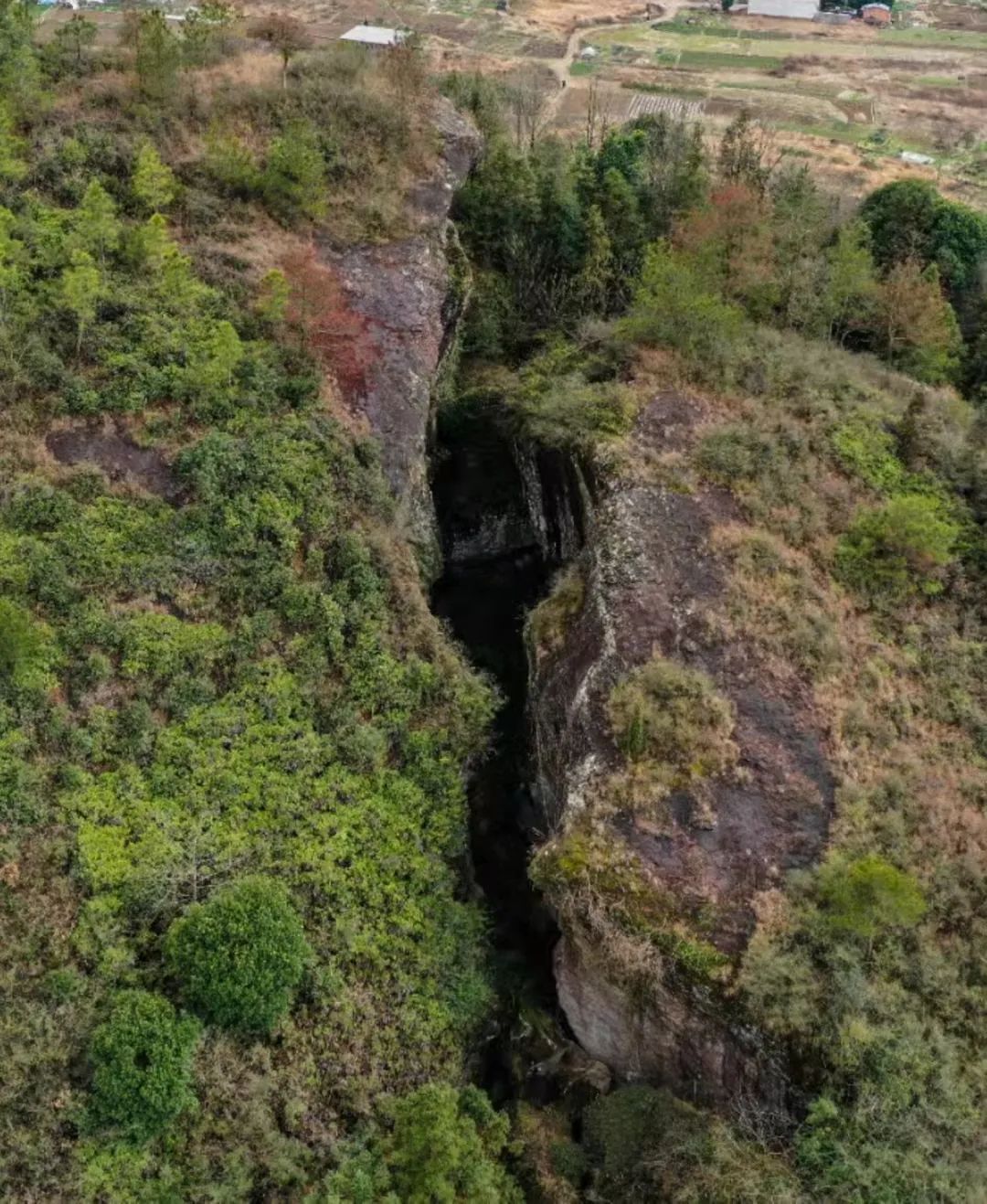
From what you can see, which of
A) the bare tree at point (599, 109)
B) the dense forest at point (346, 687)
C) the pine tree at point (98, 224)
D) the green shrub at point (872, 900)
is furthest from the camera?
the bare tree at point (599, 109)

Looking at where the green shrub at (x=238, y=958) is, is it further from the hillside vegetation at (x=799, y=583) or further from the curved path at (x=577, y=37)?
the curved path at (x=577, y=37)

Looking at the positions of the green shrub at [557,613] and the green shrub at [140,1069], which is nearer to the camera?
the green shrub at [140,1069]

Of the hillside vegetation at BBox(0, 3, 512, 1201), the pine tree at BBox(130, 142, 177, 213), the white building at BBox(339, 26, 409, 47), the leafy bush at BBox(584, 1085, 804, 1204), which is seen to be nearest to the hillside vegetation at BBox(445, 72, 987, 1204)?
the leafy bush at BBox(584, 1085, 804, 1204)

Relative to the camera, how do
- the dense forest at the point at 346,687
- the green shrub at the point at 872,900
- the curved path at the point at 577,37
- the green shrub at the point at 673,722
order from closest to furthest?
the dense forest at the point at 346,687, the green shrub at the point at 872,900, the green shrub at the point at 673,722, the curved path at the point at 577,37

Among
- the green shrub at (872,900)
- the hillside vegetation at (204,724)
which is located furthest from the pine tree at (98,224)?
the green shrub at (872,900)

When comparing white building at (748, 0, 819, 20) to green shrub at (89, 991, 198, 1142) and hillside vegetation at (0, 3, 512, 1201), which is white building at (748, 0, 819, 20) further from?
green shrub at (89, 991, 198, 1142)

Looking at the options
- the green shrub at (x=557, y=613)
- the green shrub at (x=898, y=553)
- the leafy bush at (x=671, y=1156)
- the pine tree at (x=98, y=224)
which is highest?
the pine tree at (x=98, y=224)

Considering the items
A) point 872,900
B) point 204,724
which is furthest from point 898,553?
point 204,724

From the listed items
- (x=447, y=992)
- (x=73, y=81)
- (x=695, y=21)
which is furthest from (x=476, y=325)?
(x=695, y=21)
